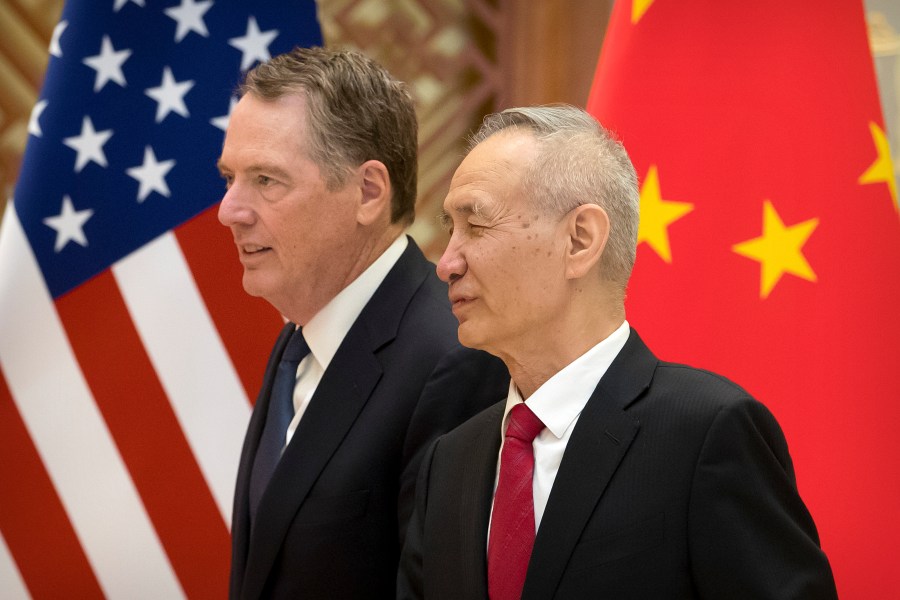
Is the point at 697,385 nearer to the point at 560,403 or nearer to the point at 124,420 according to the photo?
the point at 560,403

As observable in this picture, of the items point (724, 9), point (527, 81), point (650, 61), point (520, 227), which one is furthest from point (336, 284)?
point (527, 81)

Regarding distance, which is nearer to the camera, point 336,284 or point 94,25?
point 336,284

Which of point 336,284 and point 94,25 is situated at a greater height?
point 94,25

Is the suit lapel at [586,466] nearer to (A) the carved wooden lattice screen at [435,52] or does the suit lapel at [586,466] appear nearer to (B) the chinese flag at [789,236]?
(B) the chinese flag at [789,236]

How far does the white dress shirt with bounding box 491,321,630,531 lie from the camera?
4.55ft

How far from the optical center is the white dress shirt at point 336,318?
6.34 feet

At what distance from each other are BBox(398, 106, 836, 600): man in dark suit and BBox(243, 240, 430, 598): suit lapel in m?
0.27

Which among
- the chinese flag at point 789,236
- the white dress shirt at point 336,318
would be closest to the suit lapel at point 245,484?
the white dress shirt at point 336,318

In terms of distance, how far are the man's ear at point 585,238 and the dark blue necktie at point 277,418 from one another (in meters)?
0.72

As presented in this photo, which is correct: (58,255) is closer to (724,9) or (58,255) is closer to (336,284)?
(336,284)

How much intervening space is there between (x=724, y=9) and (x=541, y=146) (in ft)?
2.36

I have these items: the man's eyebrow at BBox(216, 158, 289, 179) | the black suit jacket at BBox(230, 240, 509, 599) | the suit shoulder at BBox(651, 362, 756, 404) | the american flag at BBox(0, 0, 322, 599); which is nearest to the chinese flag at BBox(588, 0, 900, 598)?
the black suit jacket at BBox(230, 240, 509, 599)

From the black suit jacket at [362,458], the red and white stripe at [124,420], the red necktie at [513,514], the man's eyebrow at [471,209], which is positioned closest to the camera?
the red necktie at [513,514]

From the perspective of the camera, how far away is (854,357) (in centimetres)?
183
